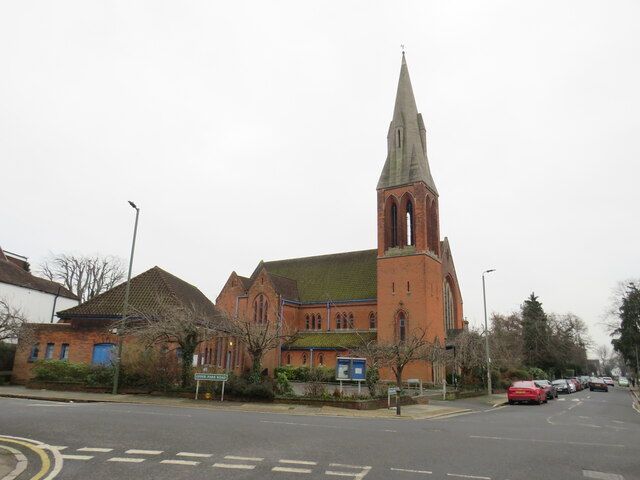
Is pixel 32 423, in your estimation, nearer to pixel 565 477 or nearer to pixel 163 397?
pixel 163 397

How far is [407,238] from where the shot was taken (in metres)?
44.0

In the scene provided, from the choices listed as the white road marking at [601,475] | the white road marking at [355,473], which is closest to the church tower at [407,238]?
the white road marking at [601,475]

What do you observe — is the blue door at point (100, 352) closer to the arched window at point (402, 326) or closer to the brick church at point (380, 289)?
the brick church at point (380, 289)

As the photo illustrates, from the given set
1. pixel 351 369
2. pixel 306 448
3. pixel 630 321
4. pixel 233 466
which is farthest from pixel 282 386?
pixel 630 321

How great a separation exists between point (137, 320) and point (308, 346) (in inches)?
770

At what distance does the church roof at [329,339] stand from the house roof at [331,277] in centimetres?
370

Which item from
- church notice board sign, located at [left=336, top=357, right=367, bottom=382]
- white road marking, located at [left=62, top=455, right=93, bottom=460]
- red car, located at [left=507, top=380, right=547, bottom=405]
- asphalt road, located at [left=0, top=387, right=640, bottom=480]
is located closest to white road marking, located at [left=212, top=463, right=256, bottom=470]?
asphalt road, located at [left=0, top=387, right=640, bottom=480]

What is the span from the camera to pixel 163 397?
23078 millimetres

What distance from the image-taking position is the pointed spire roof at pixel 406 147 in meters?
44.7

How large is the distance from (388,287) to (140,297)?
21636mm

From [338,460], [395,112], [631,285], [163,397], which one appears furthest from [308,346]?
[631,285]

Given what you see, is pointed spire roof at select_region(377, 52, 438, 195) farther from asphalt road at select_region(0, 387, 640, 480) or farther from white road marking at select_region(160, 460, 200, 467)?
white road marking at select_region(160, 460, 200, 467)

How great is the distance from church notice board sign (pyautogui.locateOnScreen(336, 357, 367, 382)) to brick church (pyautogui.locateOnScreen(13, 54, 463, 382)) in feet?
37.7

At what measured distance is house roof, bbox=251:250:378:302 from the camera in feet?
156
